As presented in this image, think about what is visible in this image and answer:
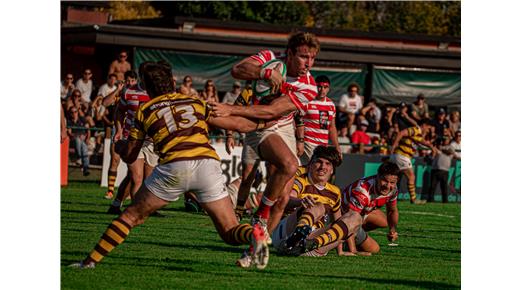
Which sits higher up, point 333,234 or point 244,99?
point 244,99

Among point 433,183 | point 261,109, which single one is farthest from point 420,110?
point 261,109

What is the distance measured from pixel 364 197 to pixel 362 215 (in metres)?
0.28

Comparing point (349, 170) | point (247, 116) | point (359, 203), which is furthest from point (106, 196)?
point (247, 116)

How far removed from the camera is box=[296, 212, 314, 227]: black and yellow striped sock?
33.2 feet

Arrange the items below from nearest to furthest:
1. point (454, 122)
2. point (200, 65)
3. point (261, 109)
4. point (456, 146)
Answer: point (261, 109), point (456, 146), point (454, 122), point (200, 65)

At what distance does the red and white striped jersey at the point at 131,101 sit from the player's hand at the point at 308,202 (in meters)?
4.35

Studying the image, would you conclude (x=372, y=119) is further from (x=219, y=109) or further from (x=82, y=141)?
(x=219, y=109)

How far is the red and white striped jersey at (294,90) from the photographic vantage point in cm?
966

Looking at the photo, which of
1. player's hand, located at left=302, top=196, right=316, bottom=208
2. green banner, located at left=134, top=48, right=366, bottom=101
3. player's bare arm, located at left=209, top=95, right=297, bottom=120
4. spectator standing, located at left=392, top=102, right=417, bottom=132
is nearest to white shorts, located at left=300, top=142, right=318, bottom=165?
player's hand, located at left=302, top=196, right=316, bottom=208

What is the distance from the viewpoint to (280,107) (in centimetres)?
945

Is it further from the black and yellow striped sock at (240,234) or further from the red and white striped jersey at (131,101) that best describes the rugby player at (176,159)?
the red and white striped jersey at (131,101)

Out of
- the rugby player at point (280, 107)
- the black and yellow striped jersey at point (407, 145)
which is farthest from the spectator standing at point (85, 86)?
the rugby player at point (280, 107)

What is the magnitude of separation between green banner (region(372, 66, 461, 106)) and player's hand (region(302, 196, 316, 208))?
20.3 meters
